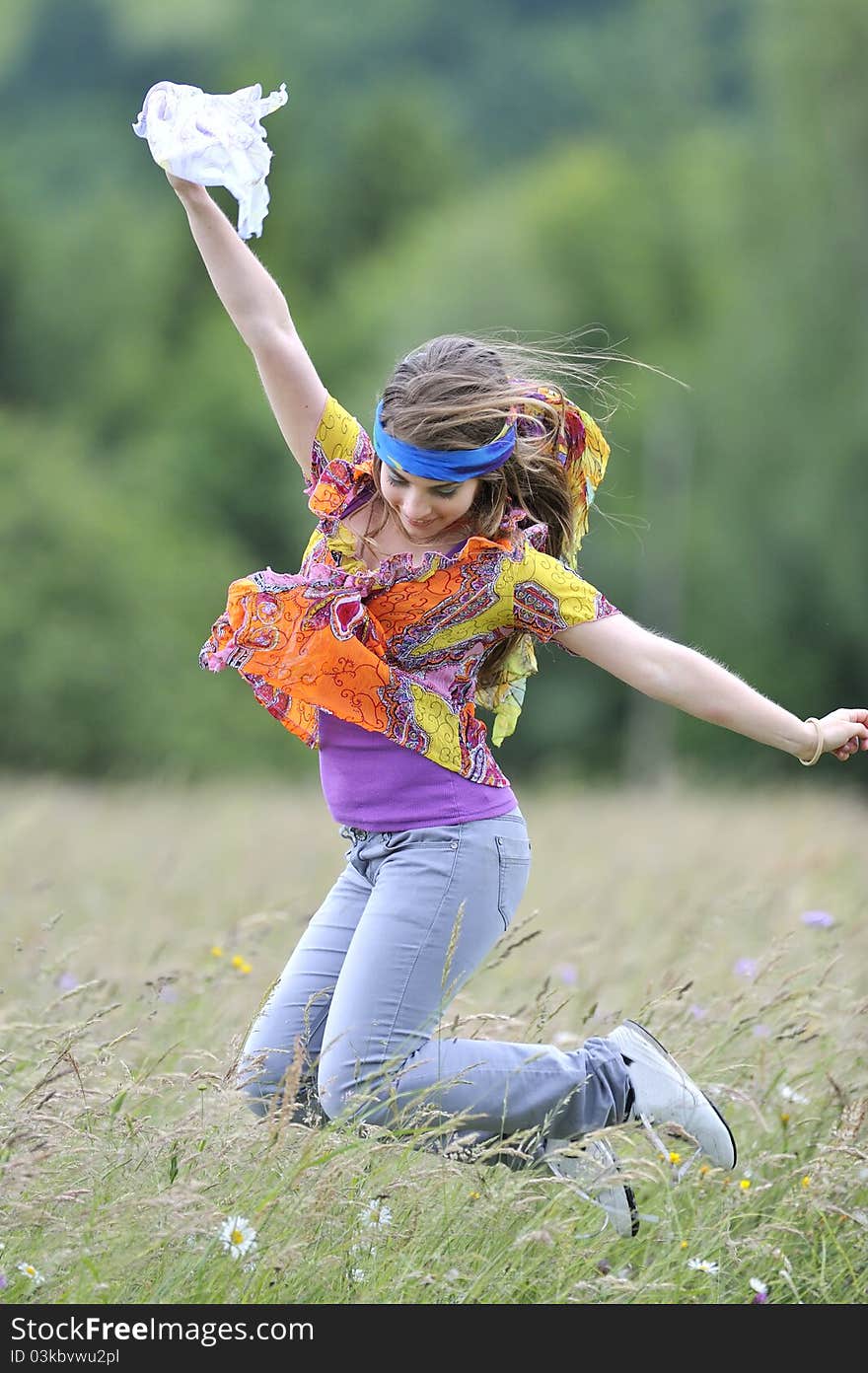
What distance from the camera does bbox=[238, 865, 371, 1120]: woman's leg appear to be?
321 cm

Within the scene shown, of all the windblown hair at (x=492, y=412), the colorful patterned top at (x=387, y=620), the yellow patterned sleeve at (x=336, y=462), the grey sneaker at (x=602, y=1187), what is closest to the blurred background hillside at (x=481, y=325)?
the windblown hair at (x=492, y=412)

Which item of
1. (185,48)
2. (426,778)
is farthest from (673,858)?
(185,48)

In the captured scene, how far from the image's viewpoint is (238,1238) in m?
2.59

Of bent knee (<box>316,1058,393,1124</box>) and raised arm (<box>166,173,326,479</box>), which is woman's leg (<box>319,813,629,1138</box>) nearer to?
bent knee (<box>316,1058,393,1124</box>)

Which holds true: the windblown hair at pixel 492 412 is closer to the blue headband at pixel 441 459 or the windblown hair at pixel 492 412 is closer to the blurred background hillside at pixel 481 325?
the blue headband at pixel 441 459

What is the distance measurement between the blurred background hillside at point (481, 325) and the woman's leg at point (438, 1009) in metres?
4.74

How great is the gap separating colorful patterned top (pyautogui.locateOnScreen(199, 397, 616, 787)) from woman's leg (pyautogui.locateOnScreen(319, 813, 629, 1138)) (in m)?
0.21

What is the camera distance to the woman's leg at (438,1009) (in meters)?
3.06

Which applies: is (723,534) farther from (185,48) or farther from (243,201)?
(185,48)

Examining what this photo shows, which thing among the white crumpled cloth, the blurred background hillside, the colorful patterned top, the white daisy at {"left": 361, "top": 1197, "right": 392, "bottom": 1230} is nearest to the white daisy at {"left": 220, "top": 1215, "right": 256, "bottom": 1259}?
the white daisy at {"left": 361, "top": 1197, "right": 392, "bottom": 1230}

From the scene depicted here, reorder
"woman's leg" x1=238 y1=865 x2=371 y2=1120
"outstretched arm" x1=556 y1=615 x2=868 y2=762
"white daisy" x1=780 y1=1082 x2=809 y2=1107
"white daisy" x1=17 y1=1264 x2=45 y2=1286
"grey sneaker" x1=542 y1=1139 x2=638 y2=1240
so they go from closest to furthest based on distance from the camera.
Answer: "white daisy" x1=17 y1=1264 x2=45 y2=1286
"grey sneaker" x1=542 y1=1139 x2=638 y2=1240
"outstretched arm" x1=556 y1=615 x2=868 y2=762
"woman's leg" x1=238 y1=865 x2=371 y2=1120
"white daisy" x1=780 y1=1082 x2=809 y2=1107

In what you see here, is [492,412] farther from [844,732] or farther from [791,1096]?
[791,1096]

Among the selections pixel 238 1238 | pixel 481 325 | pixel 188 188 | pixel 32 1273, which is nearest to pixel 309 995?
pixel 238 1238

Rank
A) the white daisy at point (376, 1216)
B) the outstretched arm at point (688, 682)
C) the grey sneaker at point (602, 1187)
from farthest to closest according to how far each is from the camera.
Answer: the outstretched arm at point (688, 682), the grey sneaker at point (602, 1187), the white daisy at point (376, 1216)
